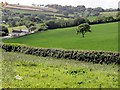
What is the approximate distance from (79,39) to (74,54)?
1712cm

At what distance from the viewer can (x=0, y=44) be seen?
157 ft

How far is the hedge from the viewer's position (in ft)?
111

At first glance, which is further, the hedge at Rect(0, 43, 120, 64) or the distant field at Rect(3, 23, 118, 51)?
the distant field at Rect(3, 23, 118, 51)

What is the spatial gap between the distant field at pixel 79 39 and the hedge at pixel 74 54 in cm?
543

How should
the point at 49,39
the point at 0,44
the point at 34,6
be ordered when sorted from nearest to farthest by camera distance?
the point at 0,44
the point at 49,39
the point at 34,6

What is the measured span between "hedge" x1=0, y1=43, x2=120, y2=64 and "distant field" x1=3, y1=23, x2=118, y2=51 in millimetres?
5430

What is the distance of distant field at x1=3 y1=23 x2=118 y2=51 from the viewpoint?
46.5 meters

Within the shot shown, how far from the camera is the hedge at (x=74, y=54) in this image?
111 feet

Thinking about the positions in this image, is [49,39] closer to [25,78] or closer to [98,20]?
[98,20]

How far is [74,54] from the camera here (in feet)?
122

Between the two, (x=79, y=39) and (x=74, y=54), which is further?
(x=79, y=39)

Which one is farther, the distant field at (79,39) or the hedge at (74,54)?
the distant field at (79,39)

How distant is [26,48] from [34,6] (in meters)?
75.0

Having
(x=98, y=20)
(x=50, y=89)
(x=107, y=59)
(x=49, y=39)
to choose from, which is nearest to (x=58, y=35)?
(x=49, y=39)
